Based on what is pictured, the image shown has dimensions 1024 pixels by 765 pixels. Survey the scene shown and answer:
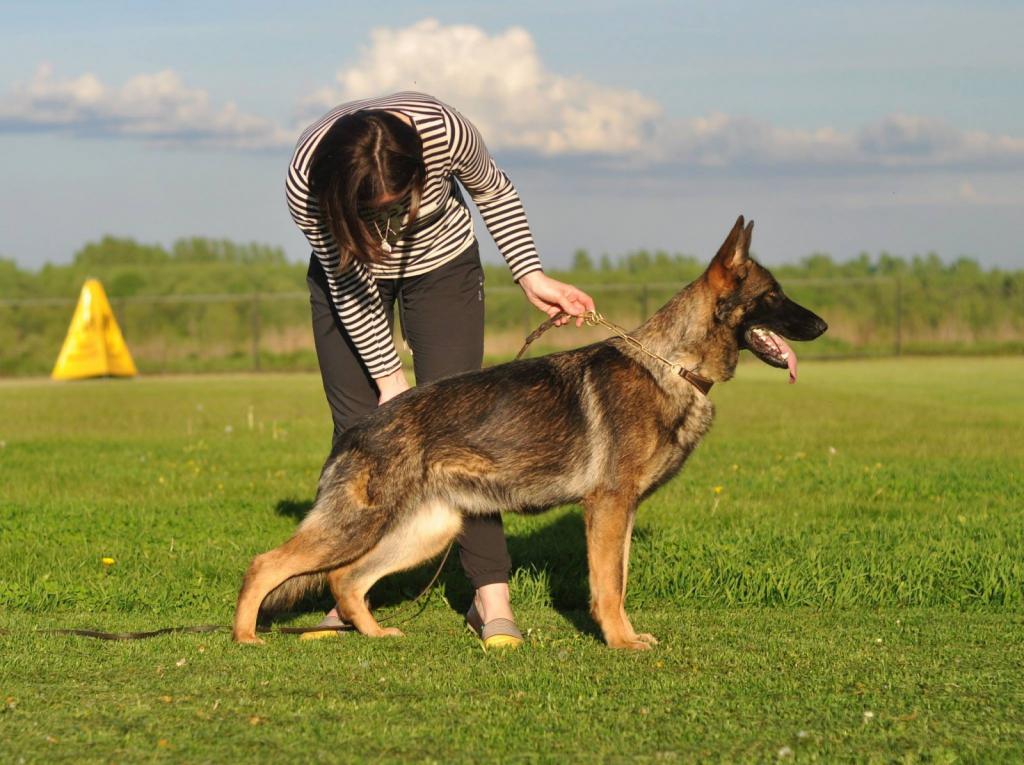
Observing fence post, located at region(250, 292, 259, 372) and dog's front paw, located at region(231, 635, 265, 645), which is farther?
fence post, located at region(250, 292, 259, 372)

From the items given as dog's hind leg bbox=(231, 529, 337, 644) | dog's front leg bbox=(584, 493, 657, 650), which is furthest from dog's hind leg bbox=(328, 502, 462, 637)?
dog's front leg bbox=(584, 493, 657, 650)

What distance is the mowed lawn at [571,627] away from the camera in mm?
4160

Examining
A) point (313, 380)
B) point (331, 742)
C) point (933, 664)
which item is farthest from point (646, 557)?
point (313, 380)

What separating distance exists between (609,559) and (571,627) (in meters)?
0.78

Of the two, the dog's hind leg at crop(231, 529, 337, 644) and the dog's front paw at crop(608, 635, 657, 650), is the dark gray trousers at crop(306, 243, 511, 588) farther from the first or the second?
the dog's front paw at crop(608, 635, 657, 650)

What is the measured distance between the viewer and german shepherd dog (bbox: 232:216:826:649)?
5.64 metres

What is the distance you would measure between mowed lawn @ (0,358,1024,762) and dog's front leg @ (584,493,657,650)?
0.44ft

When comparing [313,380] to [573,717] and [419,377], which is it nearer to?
[419,377]

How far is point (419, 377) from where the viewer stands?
632cm

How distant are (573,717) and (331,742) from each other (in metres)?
0.86

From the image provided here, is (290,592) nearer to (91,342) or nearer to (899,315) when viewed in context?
(91,342)

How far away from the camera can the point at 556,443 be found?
5676 millimetres

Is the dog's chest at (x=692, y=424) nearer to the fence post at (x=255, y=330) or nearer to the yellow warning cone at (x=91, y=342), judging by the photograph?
the yellow warning cone at (x=91, y=342)

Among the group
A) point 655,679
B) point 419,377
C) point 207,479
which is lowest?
point 207,479
